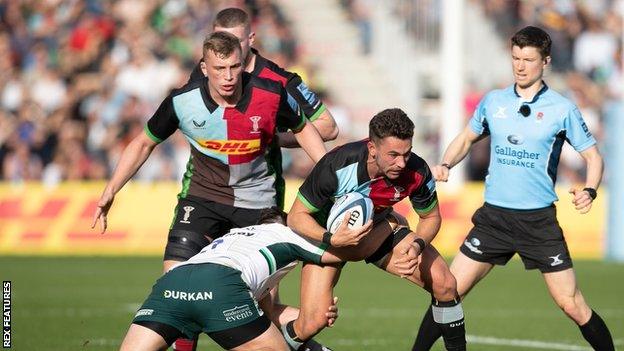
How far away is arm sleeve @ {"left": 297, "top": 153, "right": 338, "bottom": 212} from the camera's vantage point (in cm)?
786

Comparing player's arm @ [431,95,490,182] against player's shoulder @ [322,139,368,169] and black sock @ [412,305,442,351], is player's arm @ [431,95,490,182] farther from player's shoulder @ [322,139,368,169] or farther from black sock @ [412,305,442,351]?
player's shoulder @ [322,139,368,169]

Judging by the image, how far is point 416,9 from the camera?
24094 millimetres

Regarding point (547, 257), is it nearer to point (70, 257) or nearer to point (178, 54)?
point (70, 257)

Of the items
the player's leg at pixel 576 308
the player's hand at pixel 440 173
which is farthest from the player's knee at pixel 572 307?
the player's hand at pixel 440 173

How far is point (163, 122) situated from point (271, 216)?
982 mm

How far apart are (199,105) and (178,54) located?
1499cm

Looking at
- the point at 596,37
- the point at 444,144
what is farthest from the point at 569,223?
the point at 596,37

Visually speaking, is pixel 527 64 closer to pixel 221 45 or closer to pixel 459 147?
pixel 459 147

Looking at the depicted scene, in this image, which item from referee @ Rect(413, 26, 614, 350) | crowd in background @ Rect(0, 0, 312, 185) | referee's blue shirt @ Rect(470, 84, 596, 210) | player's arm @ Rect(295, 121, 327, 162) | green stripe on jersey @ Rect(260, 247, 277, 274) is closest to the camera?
green stripe on jersey @ Rect(260, 247, 277, 274)

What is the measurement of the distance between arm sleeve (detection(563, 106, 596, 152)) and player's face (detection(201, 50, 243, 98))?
2411mm

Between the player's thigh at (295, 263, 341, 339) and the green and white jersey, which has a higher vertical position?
the green and white jersey

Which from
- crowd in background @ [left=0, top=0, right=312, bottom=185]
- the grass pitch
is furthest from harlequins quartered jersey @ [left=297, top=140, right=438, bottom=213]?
crowd in background @ [left=0, top=0, right=312, bottom=185]

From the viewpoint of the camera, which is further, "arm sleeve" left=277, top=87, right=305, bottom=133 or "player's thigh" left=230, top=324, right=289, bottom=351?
"arm sleeve" left=277, top=87, right=305, bottom=133

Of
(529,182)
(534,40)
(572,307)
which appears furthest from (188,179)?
(572,307)
